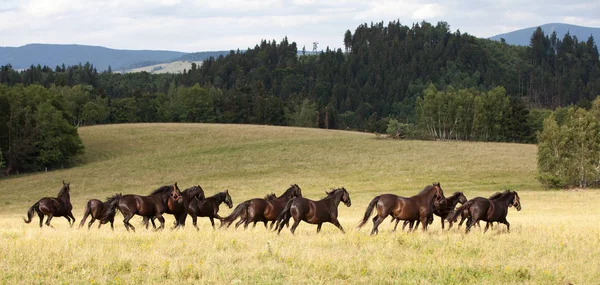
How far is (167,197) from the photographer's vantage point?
63.3 ft

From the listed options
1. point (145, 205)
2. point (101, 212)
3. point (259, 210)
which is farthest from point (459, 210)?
point (101, 212)

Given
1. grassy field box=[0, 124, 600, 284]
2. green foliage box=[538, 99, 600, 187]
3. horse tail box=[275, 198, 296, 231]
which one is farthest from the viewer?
green foliage box=[538, 99, 600, 187]

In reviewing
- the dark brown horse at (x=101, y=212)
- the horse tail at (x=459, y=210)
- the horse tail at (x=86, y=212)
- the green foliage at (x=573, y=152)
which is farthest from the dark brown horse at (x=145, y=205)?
the green foliage at (x=573, y=152)

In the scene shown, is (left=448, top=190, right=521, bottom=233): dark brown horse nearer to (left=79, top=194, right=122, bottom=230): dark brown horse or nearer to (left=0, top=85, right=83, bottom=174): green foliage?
(left=79, top=194, right=122, bottom=230): dark brown horse

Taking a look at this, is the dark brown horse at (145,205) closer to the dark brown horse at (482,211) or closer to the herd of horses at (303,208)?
the herd of horses at (303,208)

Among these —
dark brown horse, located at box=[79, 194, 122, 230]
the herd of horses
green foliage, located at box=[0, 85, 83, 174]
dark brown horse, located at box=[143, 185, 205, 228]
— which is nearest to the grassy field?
the herd of horses

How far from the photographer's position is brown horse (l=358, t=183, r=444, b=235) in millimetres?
17406

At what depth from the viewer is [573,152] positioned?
5600cm

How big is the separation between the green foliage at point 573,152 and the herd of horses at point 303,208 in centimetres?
3665

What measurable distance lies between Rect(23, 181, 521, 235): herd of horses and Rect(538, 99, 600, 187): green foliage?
36.7 m

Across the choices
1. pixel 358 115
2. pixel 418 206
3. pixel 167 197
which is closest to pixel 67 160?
pixel 167 197

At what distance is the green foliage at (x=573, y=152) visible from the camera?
54.8 meters

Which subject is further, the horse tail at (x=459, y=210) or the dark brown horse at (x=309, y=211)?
the horse tail at (x=459, y=210)

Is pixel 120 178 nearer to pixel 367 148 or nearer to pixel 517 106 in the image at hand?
pixel 367 148
